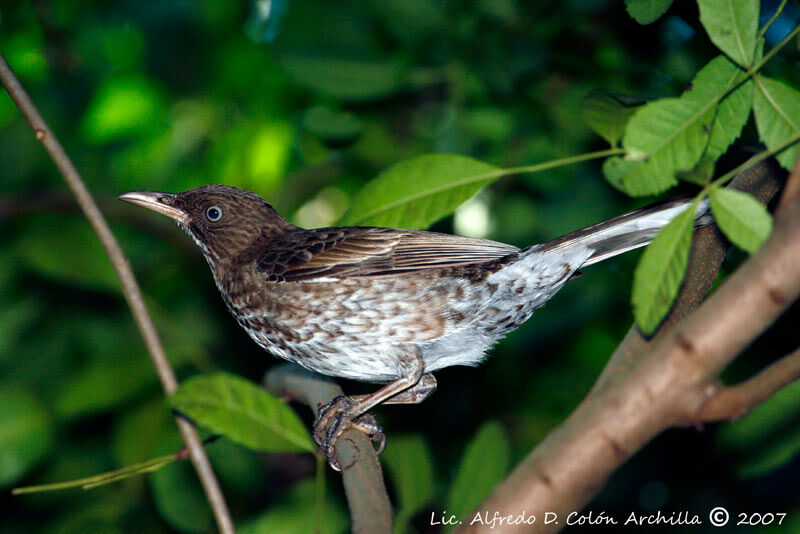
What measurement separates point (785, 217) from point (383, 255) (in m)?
2.50

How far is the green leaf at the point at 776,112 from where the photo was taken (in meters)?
1.95

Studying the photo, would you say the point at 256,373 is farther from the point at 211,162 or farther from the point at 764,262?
the point at 764,262

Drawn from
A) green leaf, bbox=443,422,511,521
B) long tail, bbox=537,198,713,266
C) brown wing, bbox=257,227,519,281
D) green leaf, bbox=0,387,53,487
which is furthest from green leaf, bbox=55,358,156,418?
long tail, bbox=537,198,713,266

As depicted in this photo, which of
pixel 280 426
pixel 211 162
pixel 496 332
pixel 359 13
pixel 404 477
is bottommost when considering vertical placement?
pixel 404 477

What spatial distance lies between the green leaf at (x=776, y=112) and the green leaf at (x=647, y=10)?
17.2 inches

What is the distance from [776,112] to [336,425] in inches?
93.3

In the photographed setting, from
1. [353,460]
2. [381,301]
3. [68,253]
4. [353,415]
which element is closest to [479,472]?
[353,460]

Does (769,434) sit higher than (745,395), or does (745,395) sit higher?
(745,395)

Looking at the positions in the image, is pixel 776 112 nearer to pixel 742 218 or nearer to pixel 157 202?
pixel 742 218

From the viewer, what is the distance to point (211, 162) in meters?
5.41

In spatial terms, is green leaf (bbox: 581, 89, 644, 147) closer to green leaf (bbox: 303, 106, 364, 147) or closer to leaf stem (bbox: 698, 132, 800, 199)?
leaf stem (bbox: 698, 132, 800, 199)

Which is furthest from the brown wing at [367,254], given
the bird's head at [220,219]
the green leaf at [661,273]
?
the green leaf at [661,273]

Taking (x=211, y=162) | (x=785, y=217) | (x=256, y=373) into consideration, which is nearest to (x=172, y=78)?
(x=211, y=162)

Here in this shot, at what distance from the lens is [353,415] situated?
3.65m
